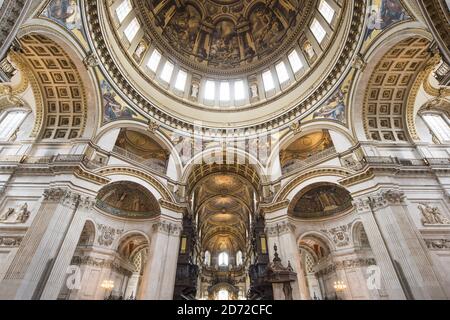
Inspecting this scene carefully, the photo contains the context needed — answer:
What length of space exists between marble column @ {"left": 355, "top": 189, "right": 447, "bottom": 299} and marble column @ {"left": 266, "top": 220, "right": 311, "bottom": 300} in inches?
173

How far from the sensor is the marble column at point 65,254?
988cm

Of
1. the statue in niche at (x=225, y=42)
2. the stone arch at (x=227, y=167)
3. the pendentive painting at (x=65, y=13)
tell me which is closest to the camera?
the pendentive painting at (x=65, y=13)

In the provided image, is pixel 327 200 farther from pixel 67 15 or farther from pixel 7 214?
pixel 67 15

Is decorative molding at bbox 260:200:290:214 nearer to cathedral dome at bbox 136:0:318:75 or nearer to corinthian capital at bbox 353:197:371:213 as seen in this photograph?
corinthian capital at bbox 353:197:371:213

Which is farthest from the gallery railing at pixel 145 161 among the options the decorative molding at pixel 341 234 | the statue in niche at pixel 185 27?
the decorative molding at pixel 341 234

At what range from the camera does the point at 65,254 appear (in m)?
10.8

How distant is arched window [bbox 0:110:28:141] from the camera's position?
48.3 feet

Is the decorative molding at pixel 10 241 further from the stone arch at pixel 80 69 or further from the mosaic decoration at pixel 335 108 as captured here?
the mosaic decoration at pixel 335 108

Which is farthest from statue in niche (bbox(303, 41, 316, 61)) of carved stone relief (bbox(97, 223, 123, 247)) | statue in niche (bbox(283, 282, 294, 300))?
carved stone relief (bbox(97, 223, 123, 247))

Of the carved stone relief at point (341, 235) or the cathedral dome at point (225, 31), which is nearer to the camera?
the carved stone relief at point (341, 235)

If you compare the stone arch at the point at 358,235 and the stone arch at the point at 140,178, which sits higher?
the stone arch at the point at 140,178

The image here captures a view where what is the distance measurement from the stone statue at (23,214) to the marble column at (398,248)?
18.2m

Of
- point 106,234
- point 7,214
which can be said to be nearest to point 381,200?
point 106,234

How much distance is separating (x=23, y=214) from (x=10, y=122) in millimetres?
7852
